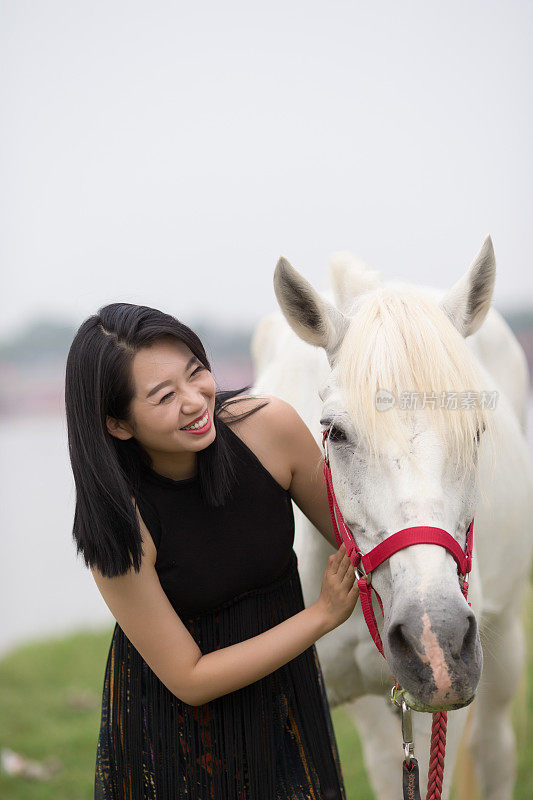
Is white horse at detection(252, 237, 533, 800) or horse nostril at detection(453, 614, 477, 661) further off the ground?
white horse at detection(252, 237, 533, 800)

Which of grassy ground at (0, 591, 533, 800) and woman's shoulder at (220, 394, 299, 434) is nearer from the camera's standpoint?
woman's shoulder at (220, 394, 299, 434)

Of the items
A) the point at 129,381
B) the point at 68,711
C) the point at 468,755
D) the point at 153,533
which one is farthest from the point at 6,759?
the point at 129,381

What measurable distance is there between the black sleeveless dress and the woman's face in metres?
0.12

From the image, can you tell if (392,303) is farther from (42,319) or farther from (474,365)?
(42,319)

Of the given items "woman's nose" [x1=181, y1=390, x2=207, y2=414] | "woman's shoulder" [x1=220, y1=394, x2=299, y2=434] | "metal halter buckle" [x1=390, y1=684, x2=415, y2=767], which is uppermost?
"woman's nose" [x1=181, y1=390, x2=207, y2=414]

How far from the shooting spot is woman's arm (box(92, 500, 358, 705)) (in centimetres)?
125

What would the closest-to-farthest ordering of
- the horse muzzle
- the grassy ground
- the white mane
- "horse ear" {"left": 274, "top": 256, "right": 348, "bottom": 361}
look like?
the horse muzzle, the white mane, "horse ear" {"left": 274, "top": 256, "right": 348, "bottom": 361}, the grassy ground

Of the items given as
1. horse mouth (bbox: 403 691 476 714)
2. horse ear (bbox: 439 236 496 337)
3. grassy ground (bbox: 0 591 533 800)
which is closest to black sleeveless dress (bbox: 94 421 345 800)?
horse mouth (bbox: 403 691 476 714)

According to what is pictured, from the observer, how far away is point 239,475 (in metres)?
1.39

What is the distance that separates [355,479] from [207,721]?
1.88 feet

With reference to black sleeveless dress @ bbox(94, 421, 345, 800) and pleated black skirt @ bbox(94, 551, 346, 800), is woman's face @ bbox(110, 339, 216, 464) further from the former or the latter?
pleated black skirt @ bbox(94, 551, 346, 800)

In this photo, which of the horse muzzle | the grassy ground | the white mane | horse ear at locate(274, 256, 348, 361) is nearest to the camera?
the horse muzzle

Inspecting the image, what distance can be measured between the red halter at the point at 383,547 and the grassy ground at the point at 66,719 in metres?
1.70

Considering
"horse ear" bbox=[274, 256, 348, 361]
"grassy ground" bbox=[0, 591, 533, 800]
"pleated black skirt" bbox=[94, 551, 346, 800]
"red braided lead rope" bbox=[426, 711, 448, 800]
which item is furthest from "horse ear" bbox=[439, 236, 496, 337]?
"grassy ground" bbox=[0, 591, 533, 800]
